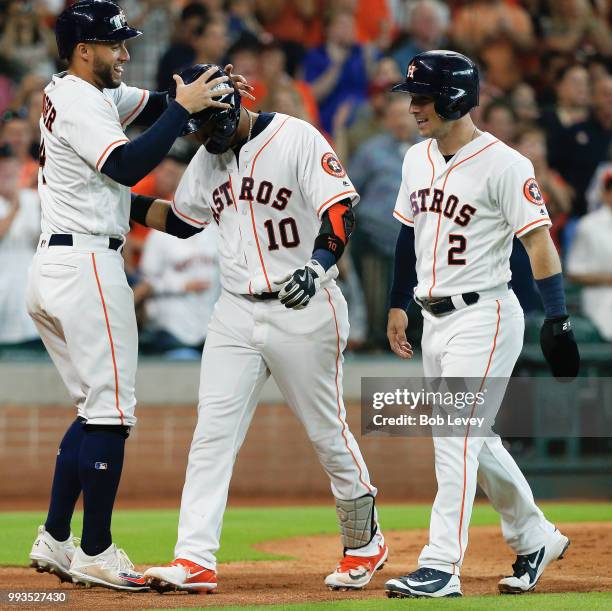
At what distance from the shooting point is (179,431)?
34.5 feet

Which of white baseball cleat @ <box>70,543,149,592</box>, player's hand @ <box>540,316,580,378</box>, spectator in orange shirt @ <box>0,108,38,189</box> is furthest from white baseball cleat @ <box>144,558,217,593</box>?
spectator in orange shirt @ <box>0,108,38,189</box>

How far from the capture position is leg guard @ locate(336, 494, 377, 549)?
5.11m

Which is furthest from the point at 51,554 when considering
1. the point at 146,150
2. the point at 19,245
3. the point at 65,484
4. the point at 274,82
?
the point at 274,82

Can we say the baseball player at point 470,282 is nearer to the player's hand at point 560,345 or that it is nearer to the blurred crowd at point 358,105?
the player's hand at point 560,345

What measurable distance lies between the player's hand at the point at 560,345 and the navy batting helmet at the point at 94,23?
2.05 metres

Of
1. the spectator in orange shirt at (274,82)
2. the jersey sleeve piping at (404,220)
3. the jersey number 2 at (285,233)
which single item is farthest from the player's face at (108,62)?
the spectator in orange shirt at (274,82)

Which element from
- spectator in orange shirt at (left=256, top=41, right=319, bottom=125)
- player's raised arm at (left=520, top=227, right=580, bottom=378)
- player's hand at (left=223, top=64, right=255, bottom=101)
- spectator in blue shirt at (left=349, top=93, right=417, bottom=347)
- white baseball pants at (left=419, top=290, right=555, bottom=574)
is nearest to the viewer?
white baseball pants at (left=419, top=290, right=555, bottom=574)

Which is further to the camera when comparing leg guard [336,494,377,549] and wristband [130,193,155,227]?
wristband [130,193,155,227]

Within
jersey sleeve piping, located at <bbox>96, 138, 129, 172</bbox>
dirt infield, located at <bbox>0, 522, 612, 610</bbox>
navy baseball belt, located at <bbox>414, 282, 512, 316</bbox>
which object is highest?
jersey sleeve piping, located at <bbox>96, 138, 129, 172</bbox>

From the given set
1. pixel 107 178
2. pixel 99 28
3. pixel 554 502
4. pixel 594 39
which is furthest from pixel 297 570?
pixel 594 39

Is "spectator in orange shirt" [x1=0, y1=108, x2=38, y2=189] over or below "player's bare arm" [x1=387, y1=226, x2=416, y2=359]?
over

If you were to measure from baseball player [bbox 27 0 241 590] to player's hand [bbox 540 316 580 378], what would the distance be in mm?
1589

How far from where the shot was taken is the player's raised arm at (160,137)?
4715 mm

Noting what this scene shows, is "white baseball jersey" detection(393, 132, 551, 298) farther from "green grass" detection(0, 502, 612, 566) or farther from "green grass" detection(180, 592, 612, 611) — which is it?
"green grass" detection(0, 502, 612, 566)
